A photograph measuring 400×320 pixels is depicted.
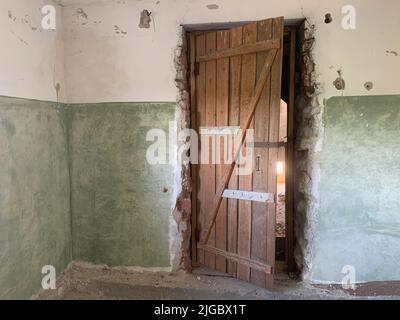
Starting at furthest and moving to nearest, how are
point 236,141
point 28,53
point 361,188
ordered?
point 236,141
point 361,188
point 28,53

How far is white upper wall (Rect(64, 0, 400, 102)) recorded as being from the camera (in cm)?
223

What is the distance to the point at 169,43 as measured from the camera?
247 centimetres

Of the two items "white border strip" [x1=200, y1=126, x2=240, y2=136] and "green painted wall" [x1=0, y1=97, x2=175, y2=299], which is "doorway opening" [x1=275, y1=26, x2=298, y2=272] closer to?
"white border strip" [x1=200, y1=126, x2=240, y2=136]

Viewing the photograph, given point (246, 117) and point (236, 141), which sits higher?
point (246, 117)

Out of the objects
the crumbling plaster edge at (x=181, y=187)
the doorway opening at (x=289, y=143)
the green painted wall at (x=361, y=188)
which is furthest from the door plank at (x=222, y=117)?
the green painted wall at (x=361, y=188)

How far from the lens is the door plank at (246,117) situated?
231cm

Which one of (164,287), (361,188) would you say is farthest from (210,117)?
(164,287)

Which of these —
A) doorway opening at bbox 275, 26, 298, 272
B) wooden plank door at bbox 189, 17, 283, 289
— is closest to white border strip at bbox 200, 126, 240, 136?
wooden plank door at bbox 189, 17, 283, 289

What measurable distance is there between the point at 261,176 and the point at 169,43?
1.29m

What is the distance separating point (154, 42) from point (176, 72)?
29cm

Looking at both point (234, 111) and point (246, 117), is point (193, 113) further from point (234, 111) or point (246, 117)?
point (246, 117)

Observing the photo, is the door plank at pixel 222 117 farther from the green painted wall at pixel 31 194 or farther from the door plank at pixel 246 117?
the green painted wall at pixel 31 194

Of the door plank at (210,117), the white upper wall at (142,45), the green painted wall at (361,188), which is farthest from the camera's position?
the door plank at (210,117)

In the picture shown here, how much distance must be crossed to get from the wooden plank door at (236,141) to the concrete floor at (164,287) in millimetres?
112
